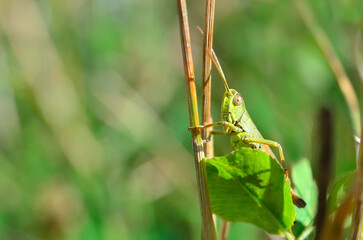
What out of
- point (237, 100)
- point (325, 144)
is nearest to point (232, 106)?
point (237, 100)

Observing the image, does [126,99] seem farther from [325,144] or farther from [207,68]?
[325,144]

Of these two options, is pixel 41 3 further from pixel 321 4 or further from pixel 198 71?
pixel 321 4

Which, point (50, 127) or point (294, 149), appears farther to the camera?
point (50, 127)

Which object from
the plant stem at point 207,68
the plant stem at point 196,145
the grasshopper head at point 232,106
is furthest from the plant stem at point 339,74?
the plant stem at point 196,145

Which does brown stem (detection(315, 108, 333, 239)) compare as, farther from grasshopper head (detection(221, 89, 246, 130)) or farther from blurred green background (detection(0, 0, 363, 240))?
blurred green background (detection(0, 0, 363, 240))

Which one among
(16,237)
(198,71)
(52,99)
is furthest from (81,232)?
(198,71)
